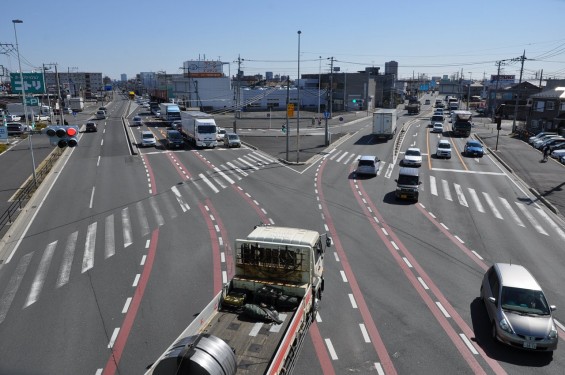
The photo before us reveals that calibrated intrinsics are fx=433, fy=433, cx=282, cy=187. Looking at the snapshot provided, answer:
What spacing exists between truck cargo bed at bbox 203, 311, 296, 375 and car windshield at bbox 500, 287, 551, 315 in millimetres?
6973

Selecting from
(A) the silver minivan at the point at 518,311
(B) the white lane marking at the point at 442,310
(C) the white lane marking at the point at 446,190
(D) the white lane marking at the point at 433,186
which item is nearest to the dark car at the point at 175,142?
(D) the white lane marking at the point at 433,186

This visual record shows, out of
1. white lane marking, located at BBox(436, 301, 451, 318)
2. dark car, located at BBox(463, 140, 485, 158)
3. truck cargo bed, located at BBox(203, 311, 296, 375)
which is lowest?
white lane marking, located at BBox(436, 301, 451, 318)

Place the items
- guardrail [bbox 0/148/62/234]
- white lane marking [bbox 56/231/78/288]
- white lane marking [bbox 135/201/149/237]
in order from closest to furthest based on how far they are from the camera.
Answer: white lane marking [bbox 56/231/78/288], white lane marking [bbox 135/201/149/237], guardrail [bbox 0/148/62/234]

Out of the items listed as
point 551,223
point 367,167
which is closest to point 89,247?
point 367,167

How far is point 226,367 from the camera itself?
8.57 metres

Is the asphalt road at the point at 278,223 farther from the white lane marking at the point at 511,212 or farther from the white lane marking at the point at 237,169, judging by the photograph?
the white lane marking at the point at 237,169

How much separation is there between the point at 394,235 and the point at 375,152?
96.0ft

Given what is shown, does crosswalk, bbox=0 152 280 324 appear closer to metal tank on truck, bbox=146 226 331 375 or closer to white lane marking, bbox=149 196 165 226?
white lane marking, bbox=149 196 165 226

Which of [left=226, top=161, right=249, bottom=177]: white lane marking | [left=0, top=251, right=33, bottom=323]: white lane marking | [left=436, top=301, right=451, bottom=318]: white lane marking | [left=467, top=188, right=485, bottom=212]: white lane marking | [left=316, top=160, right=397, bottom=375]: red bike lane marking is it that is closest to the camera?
[left=316, top=160, right=397, bottom=375]: red bike lane marking

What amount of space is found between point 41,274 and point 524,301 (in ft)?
59.4

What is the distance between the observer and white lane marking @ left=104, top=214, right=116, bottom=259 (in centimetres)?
2017

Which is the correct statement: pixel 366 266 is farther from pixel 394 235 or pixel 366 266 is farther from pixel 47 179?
pixel 47 179

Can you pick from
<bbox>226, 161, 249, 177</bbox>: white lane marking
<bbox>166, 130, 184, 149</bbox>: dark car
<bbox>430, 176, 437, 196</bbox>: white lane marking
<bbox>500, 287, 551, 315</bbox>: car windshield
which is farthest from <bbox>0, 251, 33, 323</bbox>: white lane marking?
<bbox>166, 130, 184, 149</bbox>: dark car

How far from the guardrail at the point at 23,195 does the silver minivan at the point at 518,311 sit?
23.2 meters
